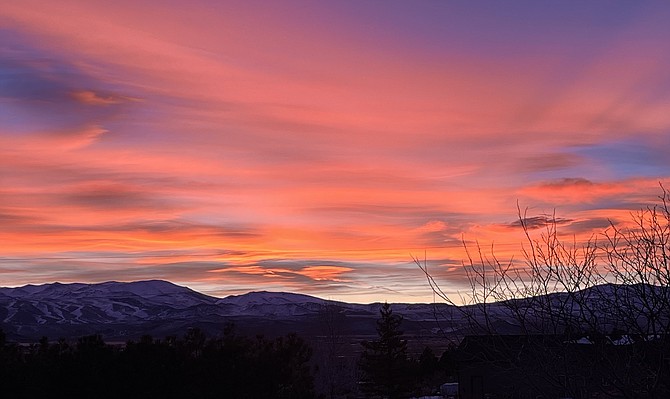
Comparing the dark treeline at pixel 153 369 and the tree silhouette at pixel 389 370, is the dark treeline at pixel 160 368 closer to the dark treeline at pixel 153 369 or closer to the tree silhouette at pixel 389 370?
the dark treeline at pixel 153 369

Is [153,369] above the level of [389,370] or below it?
below

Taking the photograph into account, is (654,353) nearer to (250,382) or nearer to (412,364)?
(250,382)

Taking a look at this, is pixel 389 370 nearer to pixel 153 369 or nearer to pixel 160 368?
pixel 160 368

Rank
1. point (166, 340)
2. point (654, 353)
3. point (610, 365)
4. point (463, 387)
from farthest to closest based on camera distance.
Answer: point (463, 387)
point (166, 340)
point (654, 353)
point (610, 365)

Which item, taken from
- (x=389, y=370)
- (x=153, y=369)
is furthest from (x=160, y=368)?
(x=389, y=370)

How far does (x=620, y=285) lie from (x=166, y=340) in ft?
51.3

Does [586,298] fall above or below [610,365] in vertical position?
above

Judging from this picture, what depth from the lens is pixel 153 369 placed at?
20.3 meters

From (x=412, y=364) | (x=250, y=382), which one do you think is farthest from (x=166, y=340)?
(x=412, y=364)

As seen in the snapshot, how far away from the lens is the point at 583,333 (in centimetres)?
862

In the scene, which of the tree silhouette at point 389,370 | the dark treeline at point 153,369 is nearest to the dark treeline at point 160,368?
the dark treeline at point 153,369

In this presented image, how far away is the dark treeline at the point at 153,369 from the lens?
1969 cm

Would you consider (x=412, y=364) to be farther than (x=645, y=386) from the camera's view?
Yes

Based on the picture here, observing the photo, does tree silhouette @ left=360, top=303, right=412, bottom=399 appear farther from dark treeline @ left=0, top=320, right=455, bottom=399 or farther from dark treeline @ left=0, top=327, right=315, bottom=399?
dark treeline @ left=0, top=327, right=315, bottom=399
